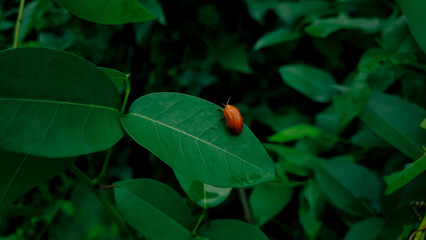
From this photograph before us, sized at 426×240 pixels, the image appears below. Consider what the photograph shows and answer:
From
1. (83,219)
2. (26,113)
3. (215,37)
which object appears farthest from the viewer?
(215,37)

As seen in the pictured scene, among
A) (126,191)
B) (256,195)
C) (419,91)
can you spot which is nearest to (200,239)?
(126,191)

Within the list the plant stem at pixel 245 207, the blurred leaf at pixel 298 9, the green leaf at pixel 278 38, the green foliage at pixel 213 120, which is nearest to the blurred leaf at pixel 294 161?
the green foliage at pixel 213 120

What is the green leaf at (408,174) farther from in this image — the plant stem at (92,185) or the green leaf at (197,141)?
the plant stem at (92,185)

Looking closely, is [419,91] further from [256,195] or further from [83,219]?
[83,219]

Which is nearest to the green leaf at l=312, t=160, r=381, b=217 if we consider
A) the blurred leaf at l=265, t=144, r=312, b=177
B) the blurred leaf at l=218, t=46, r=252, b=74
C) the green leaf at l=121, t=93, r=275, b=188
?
the blurred leaf at l=265, t=144, r=312, b=177

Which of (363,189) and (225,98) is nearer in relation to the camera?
(363,189)

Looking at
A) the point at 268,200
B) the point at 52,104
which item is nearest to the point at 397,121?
the point at 268,200

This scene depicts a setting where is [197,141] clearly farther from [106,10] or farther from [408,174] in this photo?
[408,174]
